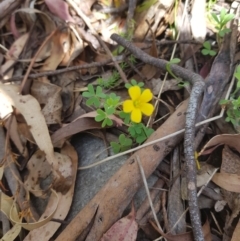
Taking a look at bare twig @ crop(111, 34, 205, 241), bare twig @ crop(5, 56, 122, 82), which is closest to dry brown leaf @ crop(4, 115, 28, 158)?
bare twig @ crop(5, 56, 122, 82)

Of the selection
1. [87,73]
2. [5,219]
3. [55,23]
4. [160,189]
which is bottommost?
[5,219]

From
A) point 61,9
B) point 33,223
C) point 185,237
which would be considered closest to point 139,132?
point 185,237

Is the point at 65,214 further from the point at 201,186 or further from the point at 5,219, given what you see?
the point at 201,186

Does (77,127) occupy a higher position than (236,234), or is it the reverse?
(77,127)

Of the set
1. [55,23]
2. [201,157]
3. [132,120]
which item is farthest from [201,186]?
[55,23]

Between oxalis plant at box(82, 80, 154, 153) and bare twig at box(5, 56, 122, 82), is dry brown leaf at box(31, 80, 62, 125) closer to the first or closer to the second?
bare twig at box(5, 56, 122, 82)

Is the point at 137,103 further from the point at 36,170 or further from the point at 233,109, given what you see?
the point at 36,170
